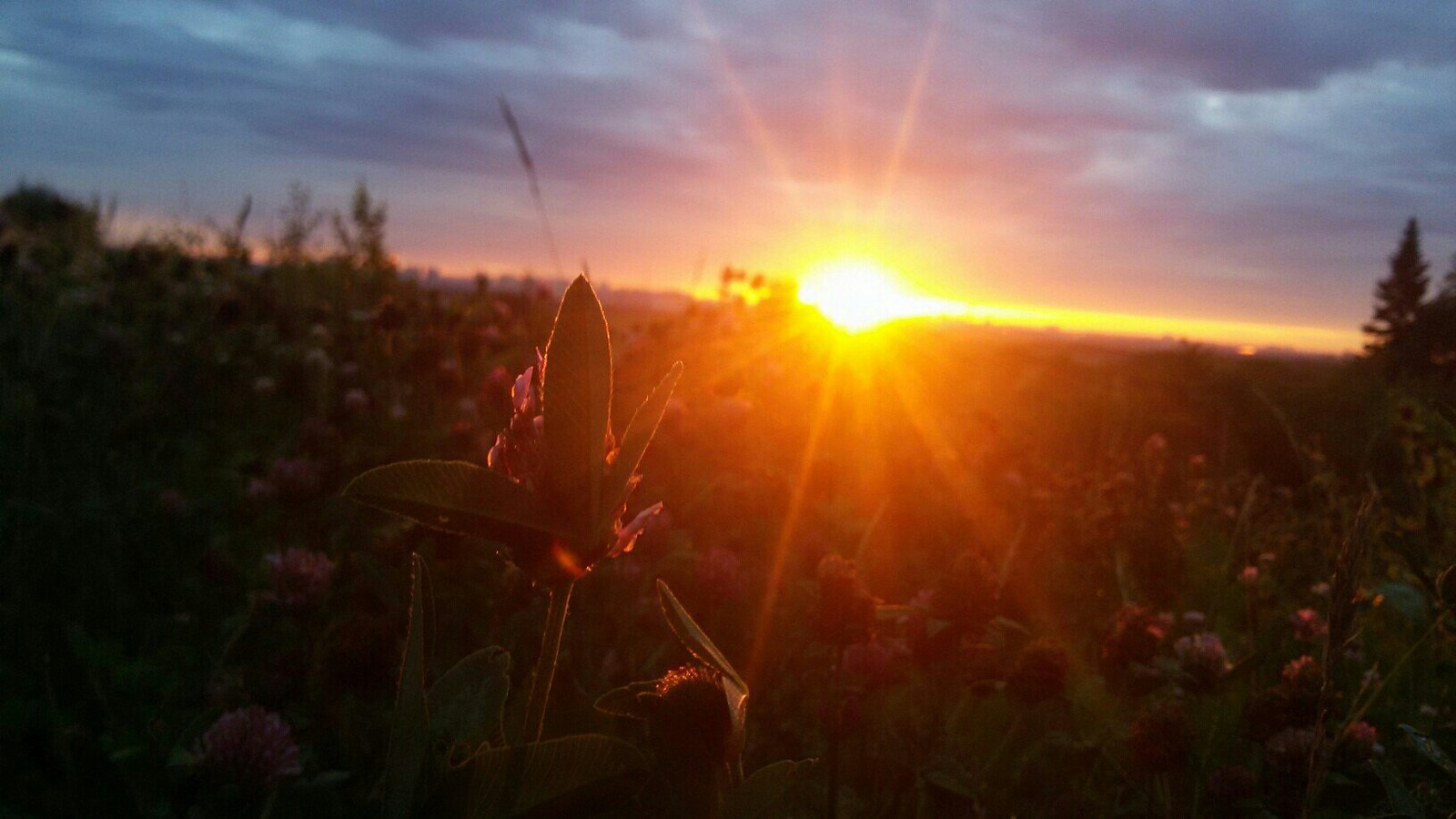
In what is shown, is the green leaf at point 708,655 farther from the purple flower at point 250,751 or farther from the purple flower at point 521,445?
the purple flower at point 250,751

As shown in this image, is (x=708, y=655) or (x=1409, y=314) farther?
(x=1409, y=314)

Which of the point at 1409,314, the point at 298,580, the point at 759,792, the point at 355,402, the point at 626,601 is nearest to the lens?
the point at 759,792

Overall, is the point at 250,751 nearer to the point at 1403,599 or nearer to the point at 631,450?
the point at 631,450

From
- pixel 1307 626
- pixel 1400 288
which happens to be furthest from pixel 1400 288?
pixel 1307 626

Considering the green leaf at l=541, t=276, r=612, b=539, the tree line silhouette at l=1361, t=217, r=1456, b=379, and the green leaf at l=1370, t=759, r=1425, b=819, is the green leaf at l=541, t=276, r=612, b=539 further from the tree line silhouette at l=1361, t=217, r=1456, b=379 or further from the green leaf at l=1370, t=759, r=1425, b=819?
the tree line silhouette at l=1361, t=217, r=1456, b=379

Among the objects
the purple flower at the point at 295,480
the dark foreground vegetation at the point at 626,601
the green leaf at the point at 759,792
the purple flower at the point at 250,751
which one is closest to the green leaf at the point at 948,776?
the dark foreground vegetation at the point at 626,601
